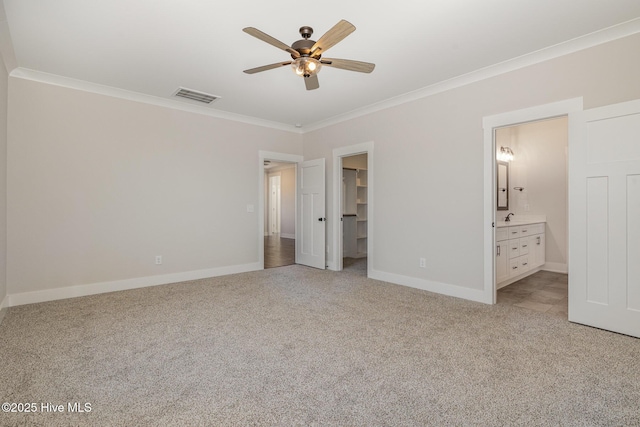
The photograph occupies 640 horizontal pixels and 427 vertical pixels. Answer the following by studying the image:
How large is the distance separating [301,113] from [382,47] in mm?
2233

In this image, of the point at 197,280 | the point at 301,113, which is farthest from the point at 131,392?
the point at 301,113

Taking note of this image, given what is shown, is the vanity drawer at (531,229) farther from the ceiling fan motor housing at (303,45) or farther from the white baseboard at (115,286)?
the white baseboard at (115,286)

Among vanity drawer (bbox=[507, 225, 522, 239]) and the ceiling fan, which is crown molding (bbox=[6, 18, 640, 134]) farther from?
vanity drawer (bbox=[507, 225, 522, 239])

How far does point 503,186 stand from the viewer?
5.38 m

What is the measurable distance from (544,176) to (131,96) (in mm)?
6718

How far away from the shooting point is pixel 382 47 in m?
2.93

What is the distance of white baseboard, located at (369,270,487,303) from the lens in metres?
3.56

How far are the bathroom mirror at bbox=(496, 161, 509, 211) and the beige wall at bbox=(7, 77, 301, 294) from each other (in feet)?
13.5

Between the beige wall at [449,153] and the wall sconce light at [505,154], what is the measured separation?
77.6 inches

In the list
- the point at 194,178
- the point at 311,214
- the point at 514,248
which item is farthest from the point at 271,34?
the point at 514,248

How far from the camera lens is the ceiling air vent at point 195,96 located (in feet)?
13.2

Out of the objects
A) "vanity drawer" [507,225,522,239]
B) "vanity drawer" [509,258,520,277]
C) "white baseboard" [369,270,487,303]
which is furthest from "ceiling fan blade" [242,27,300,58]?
"vanity drawer" [509,258,520,277]

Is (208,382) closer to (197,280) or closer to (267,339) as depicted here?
(267,339)

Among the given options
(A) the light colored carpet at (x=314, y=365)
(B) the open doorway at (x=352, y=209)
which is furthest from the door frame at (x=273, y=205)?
(A) the light colored carpet at (x=314, y=365)
